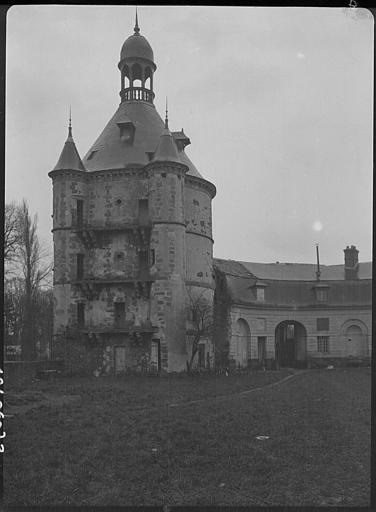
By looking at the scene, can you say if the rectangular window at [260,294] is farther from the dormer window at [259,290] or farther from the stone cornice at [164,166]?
the stone cornice at [164,166]

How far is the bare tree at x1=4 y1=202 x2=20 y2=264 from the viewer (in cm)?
1591

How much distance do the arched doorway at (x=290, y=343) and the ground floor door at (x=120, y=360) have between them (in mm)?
15769

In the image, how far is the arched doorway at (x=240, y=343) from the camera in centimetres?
3984

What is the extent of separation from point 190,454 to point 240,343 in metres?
31.3

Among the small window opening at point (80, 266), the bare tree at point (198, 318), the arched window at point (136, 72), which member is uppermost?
the arched window at point (136, 72)

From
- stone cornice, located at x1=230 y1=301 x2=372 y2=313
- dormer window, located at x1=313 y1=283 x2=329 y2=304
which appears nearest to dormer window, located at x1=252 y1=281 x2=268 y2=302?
stone cornice, located at x1=230 y1=301 x2=372 y2=313

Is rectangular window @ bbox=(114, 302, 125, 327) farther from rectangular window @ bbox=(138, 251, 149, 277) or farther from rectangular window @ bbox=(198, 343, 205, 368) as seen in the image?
rectangular window @ bbox=(198, 343, 205, 368)

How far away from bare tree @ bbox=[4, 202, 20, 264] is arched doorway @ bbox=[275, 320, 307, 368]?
91.8ft

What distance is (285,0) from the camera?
7.47m

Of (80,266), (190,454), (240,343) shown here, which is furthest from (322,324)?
(190,454)

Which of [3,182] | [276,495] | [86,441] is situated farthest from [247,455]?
[3,182]

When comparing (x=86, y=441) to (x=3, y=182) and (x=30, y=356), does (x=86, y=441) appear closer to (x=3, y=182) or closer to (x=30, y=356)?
(x=3, y=182)

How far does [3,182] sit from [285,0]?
4.89 meters

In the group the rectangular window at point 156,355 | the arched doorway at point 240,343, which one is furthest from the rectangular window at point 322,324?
the rectangular window at point 156,355
